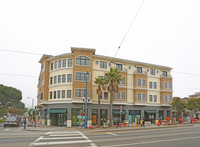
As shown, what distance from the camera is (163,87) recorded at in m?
47.1

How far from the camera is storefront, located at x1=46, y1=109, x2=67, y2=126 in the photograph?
36.1 meters

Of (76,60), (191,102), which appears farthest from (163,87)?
(76,60)

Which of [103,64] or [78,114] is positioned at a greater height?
[103,64]

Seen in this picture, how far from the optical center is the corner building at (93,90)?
120ft

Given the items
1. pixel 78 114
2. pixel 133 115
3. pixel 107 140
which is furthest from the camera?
pixel 133 115

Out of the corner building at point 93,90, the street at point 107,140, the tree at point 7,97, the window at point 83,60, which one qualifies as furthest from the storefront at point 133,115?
the tree at point 7,97

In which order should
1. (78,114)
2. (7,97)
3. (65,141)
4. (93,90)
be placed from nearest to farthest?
(65,141), (78,114), (93,90), (7,97)

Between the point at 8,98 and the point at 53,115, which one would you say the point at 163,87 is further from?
the point at 8,98

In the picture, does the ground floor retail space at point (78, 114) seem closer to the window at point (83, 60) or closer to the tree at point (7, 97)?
the window at point (83, 60)

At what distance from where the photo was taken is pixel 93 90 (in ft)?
125

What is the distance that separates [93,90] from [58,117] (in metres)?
8.68

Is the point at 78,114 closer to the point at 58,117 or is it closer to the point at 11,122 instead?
the point at 58,117

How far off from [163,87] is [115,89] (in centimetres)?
1904

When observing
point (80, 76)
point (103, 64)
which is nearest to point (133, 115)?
point (103, 64)
